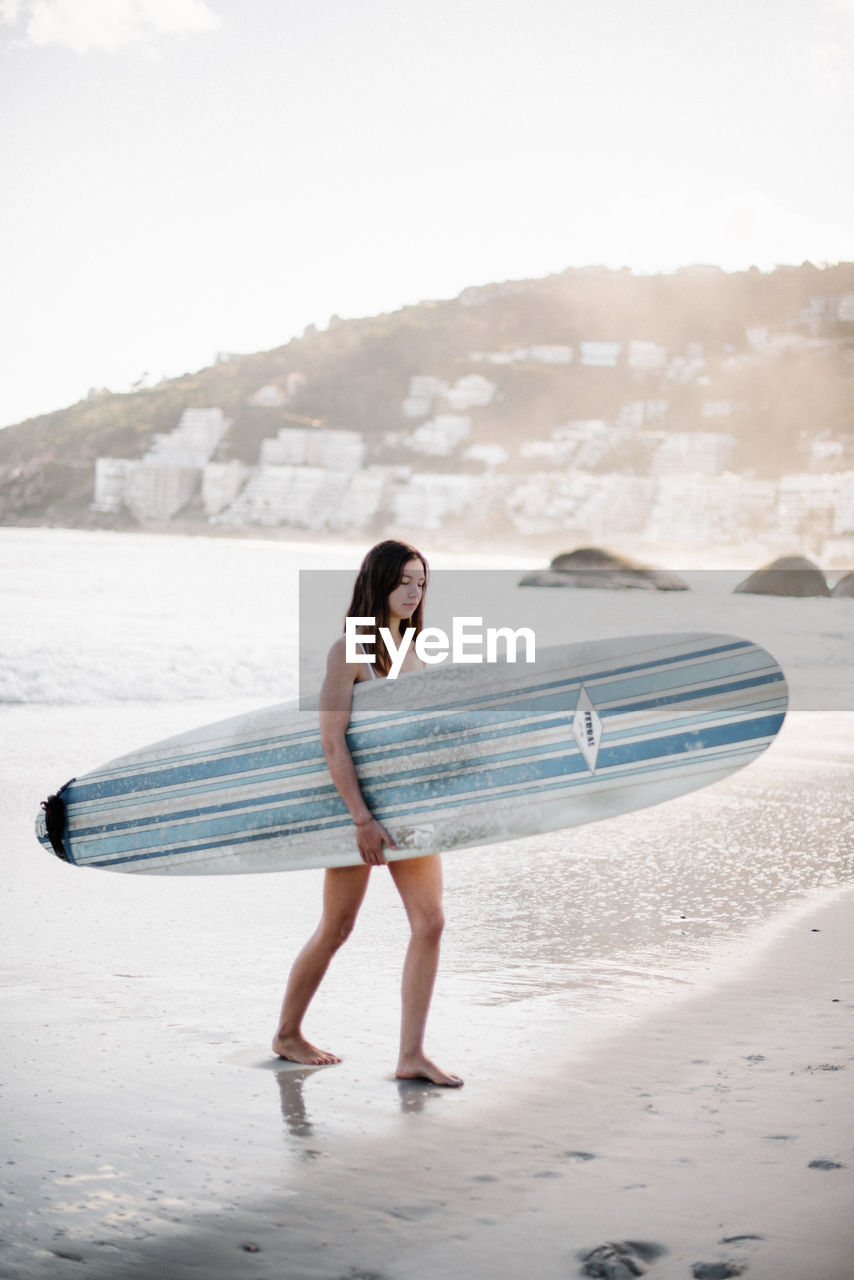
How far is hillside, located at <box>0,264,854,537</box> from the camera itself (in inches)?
4050

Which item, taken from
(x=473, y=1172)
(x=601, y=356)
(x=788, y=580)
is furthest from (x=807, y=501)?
(x=473, y=1172)

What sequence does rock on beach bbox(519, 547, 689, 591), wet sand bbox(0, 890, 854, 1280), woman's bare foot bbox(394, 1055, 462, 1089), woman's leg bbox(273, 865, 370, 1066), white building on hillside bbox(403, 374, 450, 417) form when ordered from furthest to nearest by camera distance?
white building on hillside bbox(403, 374, 450, 417)
rock on beach bbox(519, 547, 689, 591)
woman's leg bbox(273, 865, 370, 1066)
woman's bare foot bbox(394, 1055, 462, 1089)
wet sand bbox(0, 890, 854, 1280)

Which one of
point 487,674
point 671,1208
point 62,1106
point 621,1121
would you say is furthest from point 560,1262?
point 487,674

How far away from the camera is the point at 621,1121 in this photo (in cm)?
211

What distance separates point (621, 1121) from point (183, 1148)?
0.71 metres

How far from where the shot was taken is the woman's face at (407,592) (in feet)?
7.72

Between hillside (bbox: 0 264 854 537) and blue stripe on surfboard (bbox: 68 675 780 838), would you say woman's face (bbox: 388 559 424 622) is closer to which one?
blue stripe on surfboard (bbox: 68 675 780 838)

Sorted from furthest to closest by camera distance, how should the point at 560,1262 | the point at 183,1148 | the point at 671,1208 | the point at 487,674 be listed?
the point at 487,674 < the point at 183,1148 < the point at 671,1208 < the point at 560,1262

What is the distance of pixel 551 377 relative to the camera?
116m

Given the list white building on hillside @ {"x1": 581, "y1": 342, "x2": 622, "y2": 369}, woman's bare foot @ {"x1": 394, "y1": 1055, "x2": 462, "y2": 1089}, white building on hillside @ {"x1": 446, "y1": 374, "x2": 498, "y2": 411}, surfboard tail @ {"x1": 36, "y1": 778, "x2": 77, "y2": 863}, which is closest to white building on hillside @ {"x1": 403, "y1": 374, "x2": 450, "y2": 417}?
white building on hillside @ {"x1": 446, "y1": 374, "x2": 498, "y2": 411}

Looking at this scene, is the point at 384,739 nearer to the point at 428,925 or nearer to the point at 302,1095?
the point at 428,925

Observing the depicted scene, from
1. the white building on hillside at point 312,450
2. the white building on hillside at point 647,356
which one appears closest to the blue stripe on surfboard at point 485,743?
the white building on hillside at point 312,450

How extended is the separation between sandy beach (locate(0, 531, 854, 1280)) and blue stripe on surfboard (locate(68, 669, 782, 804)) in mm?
440

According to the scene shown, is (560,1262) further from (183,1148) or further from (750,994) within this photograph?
(750,994)
